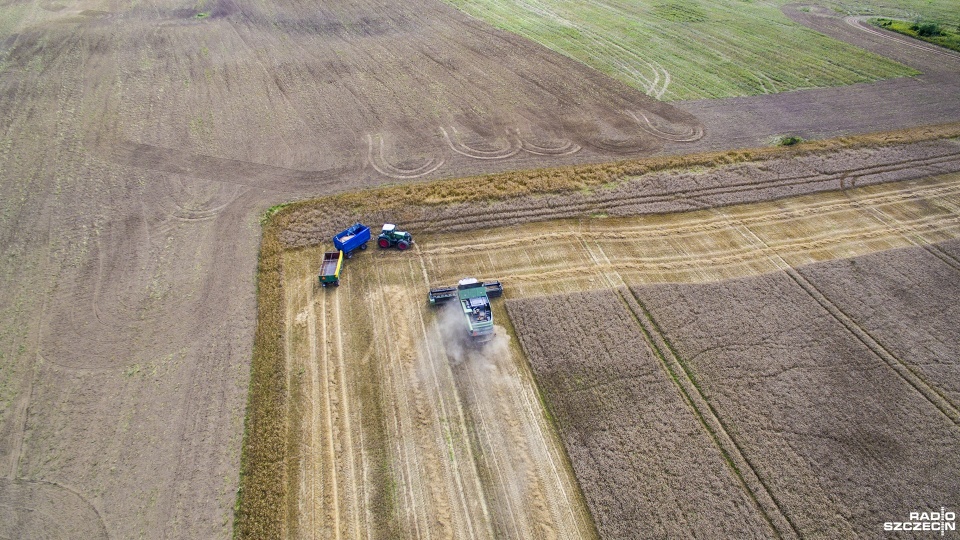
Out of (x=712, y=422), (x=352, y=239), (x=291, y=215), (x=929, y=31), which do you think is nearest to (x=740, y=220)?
(x=712, y=422)

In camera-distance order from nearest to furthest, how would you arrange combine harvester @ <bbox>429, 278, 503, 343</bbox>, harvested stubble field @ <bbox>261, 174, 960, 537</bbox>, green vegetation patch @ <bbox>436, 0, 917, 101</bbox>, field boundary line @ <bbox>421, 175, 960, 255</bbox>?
harvested stubble field @ <bbox>261, 174, 960, 537</bbox> → combine harvester @ <bbox>429, 278, 503, 343</bbox> → field boundary line @ <bbox>421, 175, 960, 255</bbox> → green vegetation patch @ <bbox>436, 0, 917, 101</bbox>

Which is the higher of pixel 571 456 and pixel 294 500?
pixel 571 456

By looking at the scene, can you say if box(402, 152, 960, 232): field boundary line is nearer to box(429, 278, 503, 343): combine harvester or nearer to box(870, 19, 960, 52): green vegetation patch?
box(429, 278, 503, 343): combine harvester

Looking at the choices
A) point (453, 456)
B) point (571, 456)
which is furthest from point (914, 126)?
point (453, 456)

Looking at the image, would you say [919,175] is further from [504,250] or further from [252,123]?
[252,123]

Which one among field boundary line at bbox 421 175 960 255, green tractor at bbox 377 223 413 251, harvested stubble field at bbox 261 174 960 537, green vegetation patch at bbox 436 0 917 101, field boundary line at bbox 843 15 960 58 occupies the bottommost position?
harvested stubble field at bbox 261 174 960 537

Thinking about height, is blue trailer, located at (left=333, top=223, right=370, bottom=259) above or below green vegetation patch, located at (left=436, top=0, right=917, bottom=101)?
below

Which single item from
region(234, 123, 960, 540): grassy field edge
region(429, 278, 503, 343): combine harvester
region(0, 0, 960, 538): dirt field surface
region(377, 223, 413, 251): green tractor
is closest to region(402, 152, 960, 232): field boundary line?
region(234, 123, 960, 540): grassy field edge
